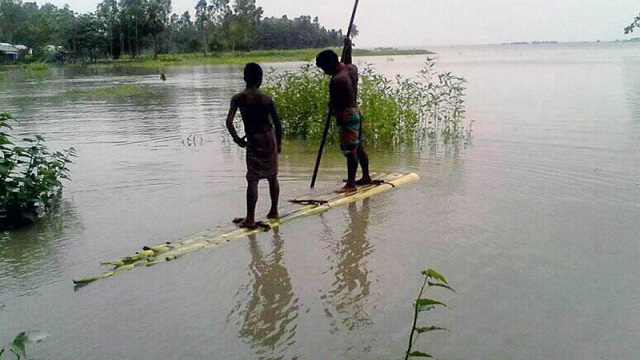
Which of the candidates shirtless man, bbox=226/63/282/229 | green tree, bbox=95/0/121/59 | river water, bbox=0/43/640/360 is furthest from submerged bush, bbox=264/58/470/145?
green tree, bbox=95/0/121/59

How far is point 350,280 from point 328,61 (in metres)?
3.12

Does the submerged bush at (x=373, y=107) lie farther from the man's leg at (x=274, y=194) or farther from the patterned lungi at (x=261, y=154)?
the patterned lungi at (x=261, y=154)

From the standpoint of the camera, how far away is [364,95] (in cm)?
1070

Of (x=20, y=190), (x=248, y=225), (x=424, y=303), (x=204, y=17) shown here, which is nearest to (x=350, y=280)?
(x=248, y=225)

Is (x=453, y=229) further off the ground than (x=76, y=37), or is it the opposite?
(x=76, y=37)

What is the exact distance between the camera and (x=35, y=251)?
5848 millimetres

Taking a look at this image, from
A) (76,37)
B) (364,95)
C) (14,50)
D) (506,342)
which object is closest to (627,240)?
(506,342)

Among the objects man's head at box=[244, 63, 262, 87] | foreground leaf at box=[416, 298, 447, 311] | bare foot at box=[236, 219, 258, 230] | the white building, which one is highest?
the white building

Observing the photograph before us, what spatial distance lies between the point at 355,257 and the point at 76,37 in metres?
71.6

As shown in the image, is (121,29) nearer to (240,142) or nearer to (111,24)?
(111,24)

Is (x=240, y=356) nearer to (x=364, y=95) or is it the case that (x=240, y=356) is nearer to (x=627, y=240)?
(x=627, y=240)

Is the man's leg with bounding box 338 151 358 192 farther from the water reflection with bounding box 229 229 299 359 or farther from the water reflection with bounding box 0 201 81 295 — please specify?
the water reflection with bounding box 0 201 81 295

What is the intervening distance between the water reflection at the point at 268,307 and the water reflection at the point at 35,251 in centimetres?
183

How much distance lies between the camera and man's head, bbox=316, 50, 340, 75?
275 inches
